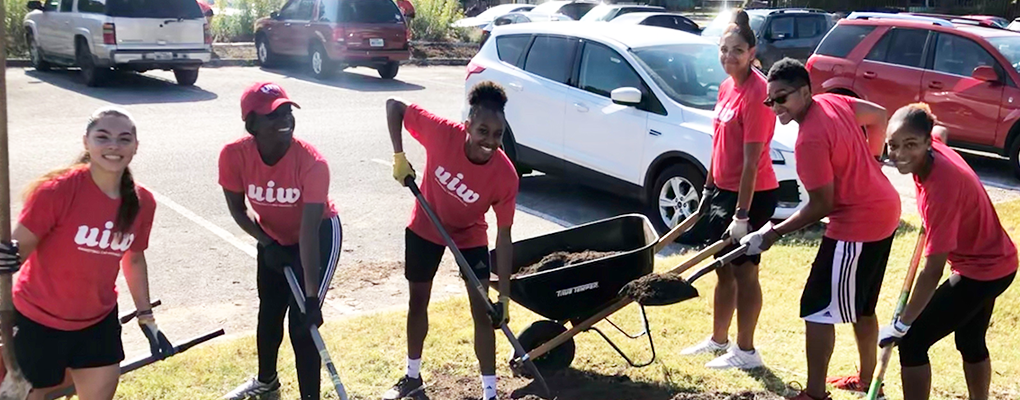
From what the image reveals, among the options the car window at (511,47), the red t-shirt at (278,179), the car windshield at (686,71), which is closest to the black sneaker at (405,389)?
the red t-shirt at (278,179)

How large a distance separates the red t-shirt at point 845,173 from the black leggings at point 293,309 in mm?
2244

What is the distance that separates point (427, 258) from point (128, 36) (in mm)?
13411

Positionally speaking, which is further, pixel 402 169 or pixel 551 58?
pixel 551 58

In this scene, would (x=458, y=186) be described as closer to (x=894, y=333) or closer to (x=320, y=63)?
(x=894, y=333)

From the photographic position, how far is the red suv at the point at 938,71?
37.4 ft

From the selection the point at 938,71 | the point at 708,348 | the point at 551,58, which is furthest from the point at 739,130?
the point at 938,71

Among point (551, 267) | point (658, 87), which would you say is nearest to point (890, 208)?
point (551, 267)

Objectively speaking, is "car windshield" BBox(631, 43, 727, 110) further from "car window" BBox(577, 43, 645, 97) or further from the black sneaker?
the black sneaker

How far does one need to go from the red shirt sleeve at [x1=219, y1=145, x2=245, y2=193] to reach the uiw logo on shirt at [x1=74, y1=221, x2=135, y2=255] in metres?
0.65

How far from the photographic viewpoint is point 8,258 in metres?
3.45

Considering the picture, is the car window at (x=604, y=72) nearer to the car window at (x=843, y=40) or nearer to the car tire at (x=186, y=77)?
the car window at (x=843, y=40)

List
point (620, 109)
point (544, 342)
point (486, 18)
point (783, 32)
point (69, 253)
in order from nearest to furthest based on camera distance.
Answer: point (69, 253)
point (544, 342)
point (620, 109)
point (783, 32)
point (486, 18)

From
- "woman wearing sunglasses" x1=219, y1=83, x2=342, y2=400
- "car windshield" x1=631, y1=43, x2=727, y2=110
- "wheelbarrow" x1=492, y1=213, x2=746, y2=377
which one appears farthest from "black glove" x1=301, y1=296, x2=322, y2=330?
"car windshield" x1=631, y1=43, x2=727, y2=110

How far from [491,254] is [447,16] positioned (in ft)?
75.6
